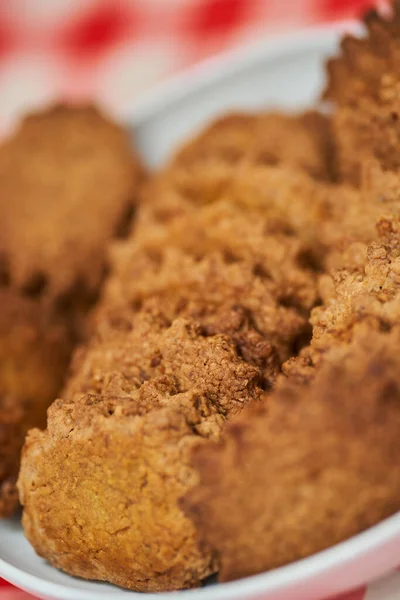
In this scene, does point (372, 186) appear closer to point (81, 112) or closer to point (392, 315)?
point (392, 315)

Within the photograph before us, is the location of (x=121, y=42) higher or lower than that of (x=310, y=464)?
higher

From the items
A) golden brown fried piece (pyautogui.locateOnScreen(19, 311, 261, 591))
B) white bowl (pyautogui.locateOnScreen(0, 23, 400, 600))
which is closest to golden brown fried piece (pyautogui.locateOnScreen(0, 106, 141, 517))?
white bowl (pyautogui.locateOnScreen(0, 23, 400, 600))

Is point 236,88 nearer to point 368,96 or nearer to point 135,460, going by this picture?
point 368,96

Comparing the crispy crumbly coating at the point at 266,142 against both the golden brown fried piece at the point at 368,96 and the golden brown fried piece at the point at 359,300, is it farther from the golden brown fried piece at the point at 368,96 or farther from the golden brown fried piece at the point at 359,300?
the golden brown fried piece at the point at 359,300

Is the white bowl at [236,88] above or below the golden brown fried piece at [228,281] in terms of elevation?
above

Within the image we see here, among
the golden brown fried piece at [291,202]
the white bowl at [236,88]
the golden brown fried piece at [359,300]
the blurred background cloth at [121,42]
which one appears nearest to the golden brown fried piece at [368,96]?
the golden brown fried piece at [291,202]

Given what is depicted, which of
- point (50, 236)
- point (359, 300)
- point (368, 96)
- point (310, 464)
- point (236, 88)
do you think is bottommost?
point (50, 236)

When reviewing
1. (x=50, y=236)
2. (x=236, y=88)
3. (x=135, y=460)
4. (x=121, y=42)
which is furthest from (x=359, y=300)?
(x=121, y=42)
